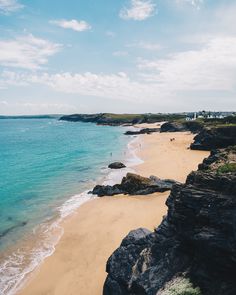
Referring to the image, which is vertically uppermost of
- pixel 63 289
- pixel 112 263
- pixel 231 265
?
pixel 231 265

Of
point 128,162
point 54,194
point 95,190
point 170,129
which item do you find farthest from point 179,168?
point 170,129

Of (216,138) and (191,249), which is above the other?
(216,138)

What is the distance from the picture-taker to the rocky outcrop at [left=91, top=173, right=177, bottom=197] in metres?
34.1

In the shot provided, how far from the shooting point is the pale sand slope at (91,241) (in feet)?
60.2

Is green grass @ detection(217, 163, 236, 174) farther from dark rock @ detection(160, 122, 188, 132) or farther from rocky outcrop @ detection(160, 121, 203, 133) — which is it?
dark rock @ detection(160, 122, 188, 132)

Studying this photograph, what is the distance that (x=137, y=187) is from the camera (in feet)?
114

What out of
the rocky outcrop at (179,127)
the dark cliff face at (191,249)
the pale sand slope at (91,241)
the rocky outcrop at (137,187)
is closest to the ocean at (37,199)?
the pale sand slope at (91,241)

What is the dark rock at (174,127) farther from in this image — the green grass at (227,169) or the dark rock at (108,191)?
the green grass at (227,169)

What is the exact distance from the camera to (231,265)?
40.2 feet

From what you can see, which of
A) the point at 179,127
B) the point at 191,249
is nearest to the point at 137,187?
the point at 191,249

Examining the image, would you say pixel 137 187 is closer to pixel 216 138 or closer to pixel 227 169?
pixel 227 169

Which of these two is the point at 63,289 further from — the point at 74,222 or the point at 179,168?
the point at 179,168

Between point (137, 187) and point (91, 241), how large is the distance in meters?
12.0

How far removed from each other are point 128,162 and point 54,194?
23.4 m
